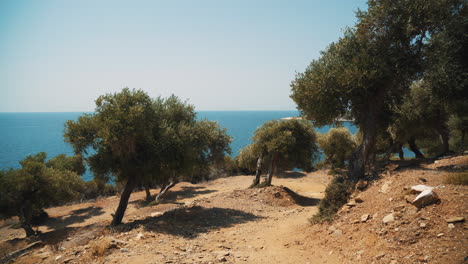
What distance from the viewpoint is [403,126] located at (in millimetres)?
28203

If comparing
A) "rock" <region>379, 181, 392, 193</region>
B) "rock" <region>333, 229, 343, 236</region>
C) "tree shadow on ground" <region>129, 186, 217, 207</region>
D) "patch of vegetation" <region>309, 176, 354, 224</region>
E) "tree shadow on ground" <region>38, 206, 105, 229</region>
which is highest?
"rock" <region>379, 181, 392, 193</region>

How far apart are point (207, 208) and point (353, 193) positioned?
1048 cm

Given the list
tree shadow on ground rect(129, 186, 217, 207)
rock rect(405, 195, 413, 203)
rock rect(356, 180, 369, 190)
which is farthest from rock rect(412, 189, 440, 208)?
tree shadow on ground rect(129, 186, 217, 207)

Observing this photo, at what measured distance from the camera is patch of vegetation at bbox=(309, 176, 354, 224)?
39.1 ft

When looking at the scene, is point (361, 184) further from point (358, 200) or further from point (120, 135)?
point (120, 135)

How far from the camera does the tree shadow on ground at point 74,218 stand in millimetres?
28922

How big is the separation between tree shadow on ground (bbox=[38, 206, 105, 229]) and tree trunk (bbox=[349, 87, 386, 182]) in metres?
28.6

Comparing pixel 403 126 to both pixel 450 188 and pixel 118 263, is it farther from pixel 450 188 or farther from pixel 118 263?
pixel 118 263

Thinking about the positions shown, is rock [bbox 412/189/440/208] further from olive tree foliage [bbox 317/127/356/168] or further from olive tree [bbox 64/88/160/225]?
olive tree foliage [bbox 317/127/356/168]

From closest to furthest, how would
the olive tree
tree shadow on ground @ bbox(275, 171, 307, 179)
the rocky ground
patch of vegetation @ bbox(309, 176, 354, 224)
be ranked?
1. the rocky ground
2. patch of vegetation @ bbox(309, 176, 354, 224)
3. the olive tree
4. tree shadow on ground @ bbox(275, 171, 307, 179)

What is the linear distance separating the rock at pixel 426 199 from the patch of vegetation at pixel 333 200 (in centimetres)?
357

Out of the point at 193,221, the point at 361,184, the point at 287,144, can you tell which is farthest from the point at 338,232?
the point at 287,144

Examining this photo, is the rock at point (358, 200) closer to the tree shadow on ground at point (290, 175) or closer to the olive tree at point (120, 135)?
the olive tree at point (120, 135)

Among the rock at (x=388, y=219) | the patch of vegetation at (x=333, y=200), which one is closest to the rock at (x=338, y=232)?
the patch of vegetation at (x=333, y=200)
